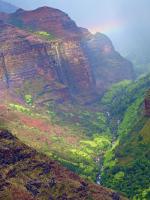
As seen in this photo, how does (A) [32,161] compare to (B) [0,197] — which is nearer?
(B) [0,197]

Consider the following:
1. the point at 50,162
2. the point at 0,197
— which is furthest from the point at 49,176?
the point at 0,197

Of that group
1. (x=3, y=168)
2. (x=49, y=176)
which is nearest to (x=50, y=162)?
(x=49, y=176)

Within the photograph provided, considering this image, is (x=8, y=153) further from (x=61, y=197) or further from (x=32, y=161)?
(x=61, y=197)

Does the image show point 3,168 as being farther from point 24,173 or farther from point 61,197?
point 61,197

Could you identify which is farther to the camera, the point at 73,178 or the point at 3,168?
the point at 73,178
